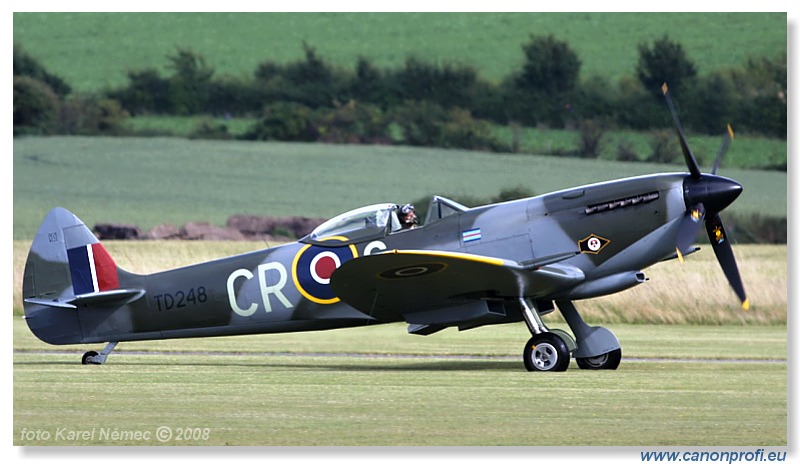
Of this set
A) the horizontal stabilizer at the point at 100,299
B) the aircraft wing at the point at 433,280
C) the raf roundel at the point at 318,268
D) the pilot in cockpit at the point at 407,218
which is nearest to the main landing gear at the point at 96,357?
the horizontal stabilizer at the point at 100,299

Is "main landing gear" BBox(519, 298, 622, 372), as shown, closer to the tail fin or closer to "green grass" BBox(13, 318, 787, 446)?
"green grass" BBox(13, 318, 787, 446)

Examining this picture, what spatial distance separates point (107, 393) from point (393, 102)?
2943cm

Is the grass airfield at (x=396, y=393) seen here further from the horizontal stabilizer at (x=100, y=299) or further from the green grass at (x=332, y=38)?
the green grass at (x=332, y=38)

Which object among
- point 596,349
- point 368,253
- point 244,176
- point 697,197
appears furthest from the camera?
point 244,176

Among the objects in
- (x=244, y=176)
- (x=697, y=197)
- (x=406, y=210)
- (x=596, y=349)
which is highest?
(x=244, y=176)

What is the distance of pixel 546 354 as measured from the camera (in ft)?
47.7

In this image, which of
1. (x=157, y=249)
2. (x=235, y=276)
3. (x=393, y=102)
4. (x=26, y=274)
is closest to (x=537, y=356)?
(x=235, y=276)

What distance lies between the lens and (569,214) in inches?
583

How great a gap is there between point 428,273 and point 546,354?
58.6 inches

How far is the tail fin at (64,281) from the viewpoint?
53.6ft

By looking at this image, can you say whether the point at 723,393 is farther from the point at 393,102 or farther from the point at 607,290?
the point at 393,102

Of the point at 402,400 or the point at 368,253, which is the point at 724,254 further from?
the point at 402,400

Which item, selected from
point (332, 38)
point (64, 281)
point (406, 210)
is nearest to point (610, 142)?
point (332, 38)

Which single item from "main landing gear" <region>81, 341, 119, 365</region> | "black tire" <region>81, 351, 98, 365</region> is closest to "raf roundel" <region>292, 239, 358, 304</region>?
"main landing gear" <region>81, 341, 119, 365</region>
